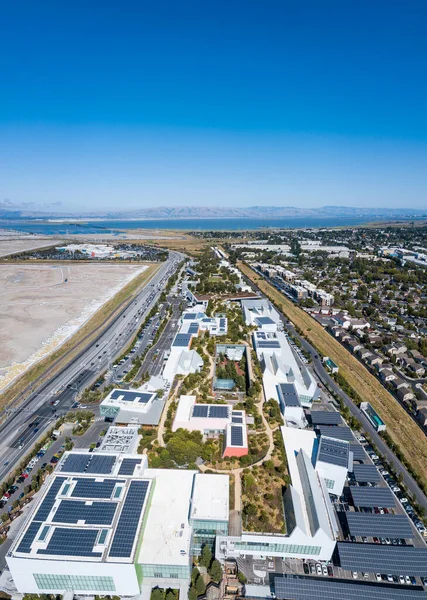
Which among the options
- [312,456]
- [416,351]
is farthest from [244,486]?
[416,351]

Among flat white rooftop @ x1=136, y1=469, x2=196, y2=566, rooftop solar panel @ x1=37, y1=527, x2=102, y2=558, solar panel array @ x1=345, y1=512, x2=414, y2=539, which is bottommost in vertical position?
solar panel array @ x1=345, y1=512, x2=414, y2=539

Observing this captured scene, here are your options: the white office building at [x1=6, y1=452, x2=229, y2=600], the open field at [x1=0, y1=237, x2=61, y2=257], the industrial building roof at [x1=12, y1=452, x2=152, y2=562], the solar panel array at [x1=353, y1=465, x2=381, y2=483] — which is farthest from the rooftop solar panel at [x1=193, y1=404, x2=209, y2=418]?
the open field at [x1=0, y1=237, x2=61, y2=257]

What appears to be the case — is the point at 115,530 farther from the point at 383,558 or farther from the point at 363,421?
the point at 363,421

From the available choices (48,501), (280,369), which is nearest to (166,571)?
(48,501)

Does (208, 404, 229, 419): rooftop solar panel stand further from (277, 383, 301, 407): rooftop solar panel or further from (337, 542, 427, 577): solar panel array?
(337, 542, 427, 577): solar panel array

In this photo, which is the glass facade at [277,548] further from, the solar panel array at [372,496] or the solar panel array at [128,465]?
the solar panel array at [128,465]

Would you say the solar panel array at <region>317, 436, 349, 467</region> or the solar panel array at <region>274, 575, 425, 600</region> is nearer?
the solar panel array at <region>274, 575, 425, 600</region>

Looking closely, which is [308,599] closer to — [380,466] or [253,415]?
[380,466]
